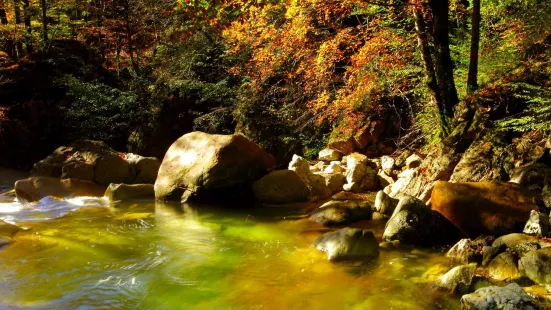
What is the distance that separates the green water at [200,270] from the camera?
4.50 metres

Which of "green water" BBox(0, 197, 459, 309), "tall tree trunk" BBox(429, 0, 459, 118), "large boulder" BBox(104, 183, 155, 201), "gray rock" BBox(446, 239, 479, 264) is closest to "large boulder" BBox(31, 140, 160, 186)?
"large boulder" BBox(104, 183, 155, 201)

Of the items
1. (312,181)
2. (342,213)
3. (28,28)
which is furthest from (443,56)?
(28,28)

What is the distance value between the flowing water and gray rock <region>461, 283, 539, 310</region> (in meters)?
0.31

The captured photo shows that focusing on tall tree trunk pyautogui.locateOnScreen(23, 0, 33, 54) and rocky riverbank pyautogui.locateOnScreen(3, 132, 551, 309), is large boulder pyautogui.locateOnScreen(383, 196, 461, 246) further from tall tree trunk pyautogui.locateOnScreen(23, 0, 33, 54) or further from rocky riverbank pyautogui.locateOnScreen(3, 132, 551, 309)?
tall tree trunk pyautogui.locateOnScreen(23, 0, 33, 54)

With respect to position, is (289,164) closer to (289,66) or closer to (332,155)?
(332,155)

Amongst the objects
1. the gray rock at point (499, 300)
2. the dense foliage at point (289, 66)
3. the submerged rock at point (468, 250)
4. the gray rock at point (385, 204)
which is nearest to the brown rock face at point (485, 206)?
the submerged rock at point (468, 250)

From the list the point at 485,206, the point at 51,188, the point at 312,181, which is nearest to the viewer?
the point at 485,206

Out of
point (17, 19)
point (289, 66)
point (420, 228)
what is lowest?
point (420, 228)

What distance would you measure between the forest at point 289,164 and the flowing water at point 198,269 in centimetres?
3

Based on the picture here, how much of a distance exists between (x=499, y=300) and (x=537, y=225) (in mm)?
2077

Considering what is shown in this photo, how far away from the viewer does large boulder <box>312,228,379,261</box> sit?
5602 millimetres

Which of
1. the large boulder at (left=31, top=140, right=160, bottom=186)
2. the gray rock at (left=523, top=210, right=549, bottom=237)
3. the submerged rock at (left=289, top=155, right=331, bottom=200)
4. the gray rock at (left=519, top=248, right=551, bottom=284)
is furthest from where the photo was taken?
the large boulder at (left=31, top=140, right=160, bottom=186)

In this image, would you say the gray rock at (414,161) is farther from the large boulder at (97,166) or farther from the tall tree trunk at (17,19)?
the tall tree trunk at (17,19)

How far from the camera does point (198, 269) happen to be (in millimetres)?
5547
